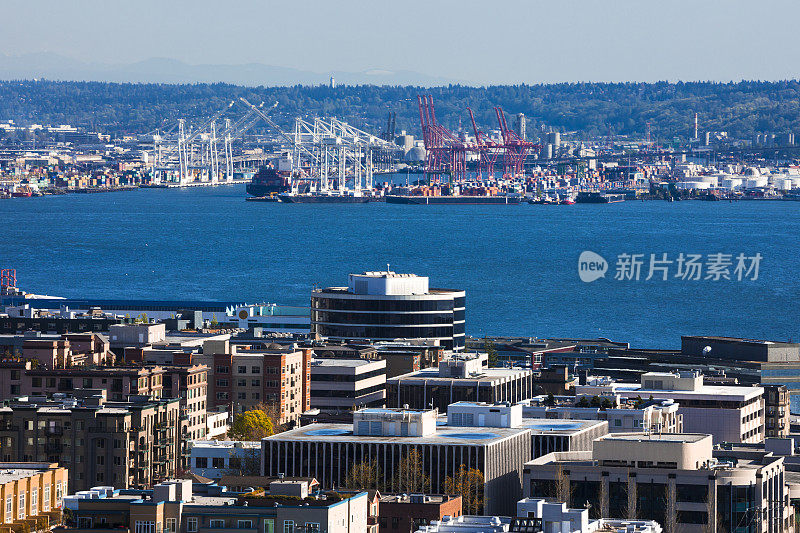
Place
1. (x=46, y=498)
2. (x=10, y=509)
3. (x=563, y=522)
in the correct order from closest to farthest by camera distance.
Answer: (x=563, y=522) → (x=10, y=509) → (x=46, y=498)

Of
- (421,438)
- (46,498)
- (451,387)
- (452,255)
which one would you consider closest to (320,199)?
(452,255)

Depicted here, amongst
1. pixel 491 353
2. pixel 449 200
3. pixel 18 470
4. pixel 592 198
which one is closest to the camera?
pixel 18 470

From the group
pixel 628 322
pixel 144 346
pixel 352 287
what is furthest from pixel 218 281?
pixel 144 346

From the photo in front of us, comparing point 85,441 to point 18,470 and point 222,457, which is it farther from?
point 18,470

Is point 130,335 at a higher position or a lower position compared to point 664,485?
higher

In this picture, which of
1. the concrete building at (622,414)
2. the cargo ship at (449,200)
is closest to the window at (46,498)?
the concrete building at (622,414)

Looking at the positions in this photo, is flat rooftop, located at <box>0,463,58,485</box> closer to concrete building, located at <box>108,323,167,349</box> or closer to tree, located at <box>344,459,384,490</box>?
tree, located at <box>344,459,384,490</box>

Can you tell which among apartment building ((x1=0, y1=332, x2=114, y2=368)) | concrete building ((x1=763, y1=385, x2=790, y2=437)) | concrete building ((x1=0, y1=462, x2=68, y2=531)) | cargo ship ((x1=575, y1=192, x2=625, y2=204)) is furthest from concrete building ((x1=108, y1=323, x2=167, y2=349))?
cargo ship ((x1=575, y1=192, x2=625, y2=204))

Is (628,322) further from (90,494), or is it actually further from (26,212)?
(26,212)
